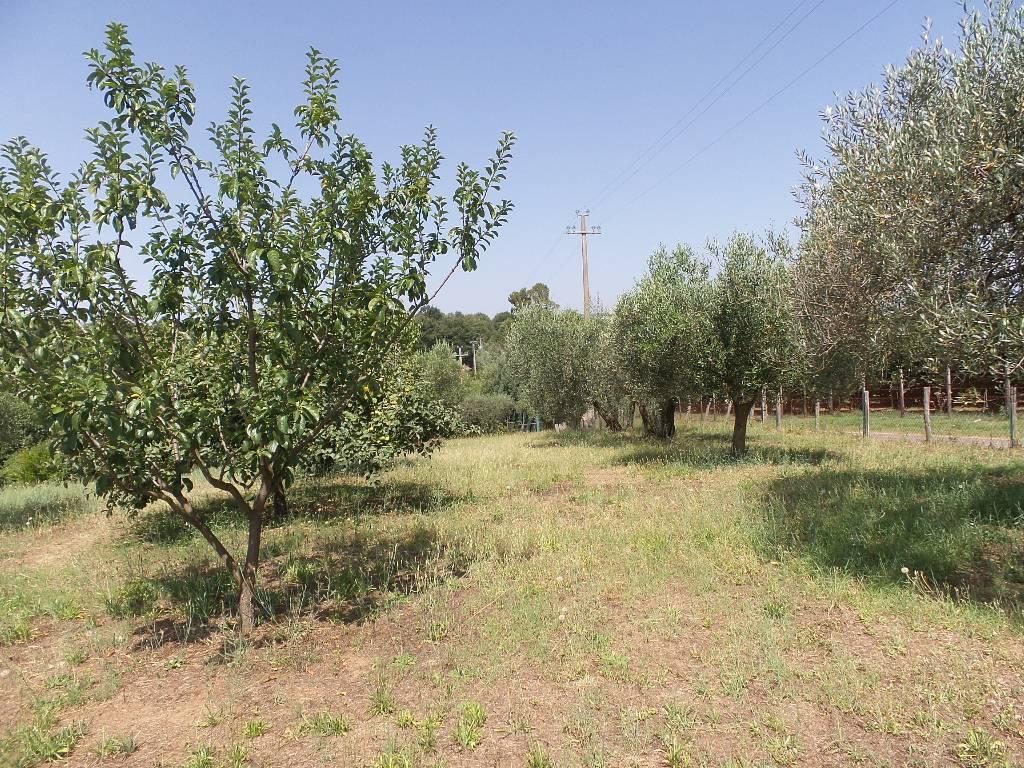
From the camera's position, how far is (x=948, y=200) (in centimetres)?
590

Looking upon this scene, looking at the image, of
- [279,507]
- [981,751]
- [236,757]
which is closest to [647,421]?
[279,507]

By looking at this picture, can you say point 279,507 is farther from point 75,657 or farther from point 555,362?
point 555,362

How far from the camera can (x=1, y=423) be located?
17188 millimetres

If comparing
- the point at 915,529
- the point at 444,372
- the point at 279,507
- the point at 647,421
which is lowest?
the point at 279,507

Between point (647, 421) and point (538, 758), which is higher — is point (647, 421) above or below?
above

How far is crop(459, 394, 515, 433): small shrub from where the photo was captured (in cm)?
3547

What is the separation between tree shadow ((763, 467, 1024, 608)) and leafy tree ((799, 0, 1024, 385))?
2191 millimetres

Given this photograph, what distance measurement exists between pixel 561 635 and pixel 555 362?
20534mm

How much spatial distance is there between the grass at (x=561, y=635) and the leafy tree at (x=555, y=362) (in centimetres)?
1536

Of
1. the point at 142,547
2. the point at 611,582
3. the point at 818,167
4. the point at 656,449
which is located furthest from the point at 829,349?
the point at 142,547

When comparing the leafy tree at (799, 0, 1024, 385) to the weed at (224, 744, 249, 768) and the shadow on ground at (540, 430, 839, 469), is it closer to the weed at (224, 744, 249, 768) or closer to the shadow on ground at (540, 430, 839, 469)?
the weed at (224, 744, 249, 768)

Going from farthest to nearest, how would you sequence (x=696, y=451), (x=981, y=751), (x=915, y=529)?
(x=696, y=451) < (x=915, y=529) < (x=981, y=751)

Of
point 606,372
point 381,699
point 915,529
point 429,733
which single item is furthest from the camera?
point 606,372

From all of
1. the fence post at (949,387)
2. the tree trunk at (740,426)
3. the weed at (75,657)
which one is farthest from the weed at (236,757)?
the tree trunk at (740,426)
